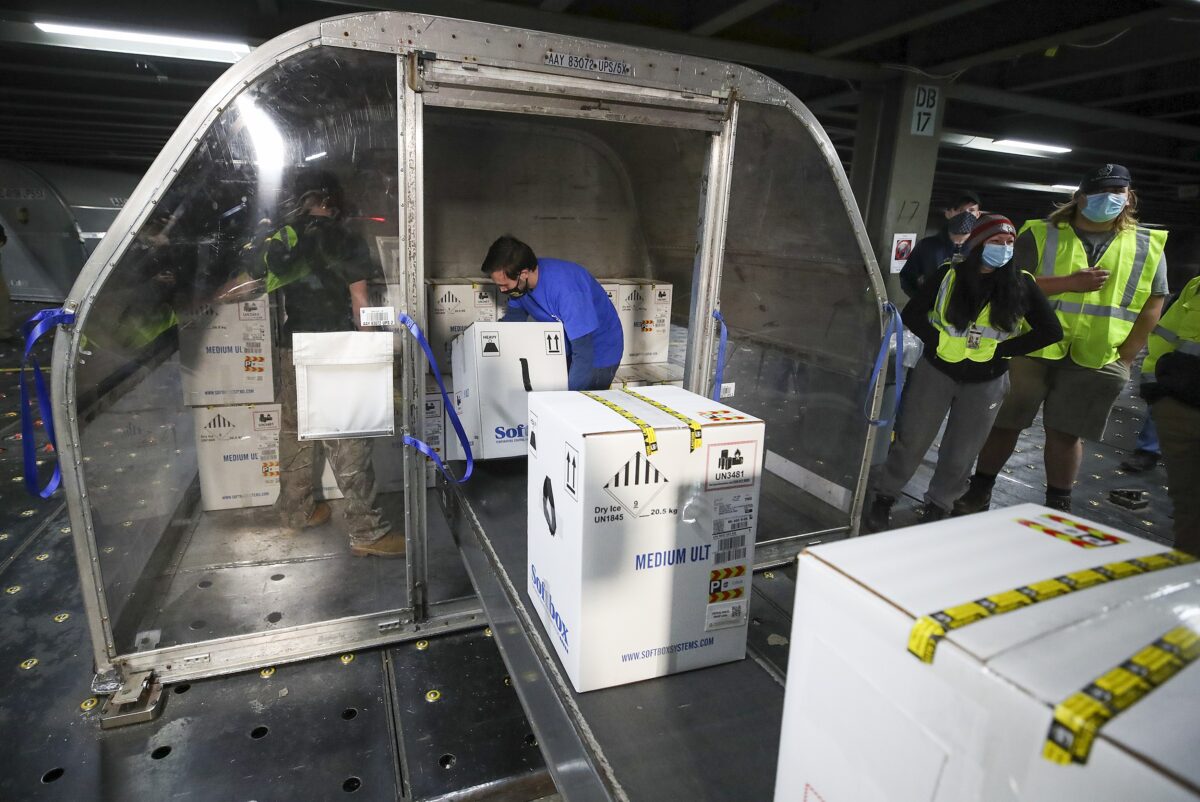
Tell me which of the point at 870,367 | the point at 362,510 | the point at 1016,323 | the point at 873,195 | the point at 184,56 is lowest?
the point at 362,510

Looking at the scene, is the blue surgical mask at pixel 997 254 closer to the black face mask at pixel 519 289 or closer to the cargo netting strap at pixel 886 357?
the cargo netting strap at pixel 886 357

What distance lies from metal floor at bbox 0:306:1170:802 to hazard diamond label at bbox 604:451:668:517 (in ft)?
1.46

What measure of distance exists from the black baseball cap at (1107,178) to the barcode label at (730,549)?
7.69ft

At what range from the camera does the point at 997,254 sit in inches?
99.3

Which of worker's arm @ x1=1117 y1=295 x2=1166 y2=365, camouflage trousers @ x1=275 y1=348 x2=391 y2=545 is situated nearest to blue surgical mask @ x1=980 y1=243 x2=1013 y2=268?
worker's arm @ x1=1117 y1=295 x2=1166 y2=365

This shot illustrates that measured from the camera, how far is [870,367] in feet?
8.86

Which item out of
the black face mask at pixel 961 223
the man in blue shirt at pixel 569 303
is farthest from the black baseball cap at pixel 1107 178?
the man in blue shirt at pixel 569 303

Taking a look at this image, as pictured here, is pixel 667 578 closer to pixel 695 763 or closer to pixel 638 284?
pixel 695 763

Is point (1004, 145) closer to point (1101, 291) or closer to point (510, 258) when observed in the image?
point (1101, 291)

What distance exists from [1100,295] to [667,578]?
8.62 ft

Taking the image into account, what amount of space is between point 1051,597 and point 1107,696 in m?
0.19

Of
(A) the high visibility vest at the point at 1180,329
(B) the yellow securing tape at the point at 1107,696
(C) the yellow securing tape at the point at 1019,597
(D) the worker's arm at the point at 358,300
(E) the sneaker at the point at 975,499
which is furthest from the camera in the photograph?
(E) the sneaker at the point at 975,499

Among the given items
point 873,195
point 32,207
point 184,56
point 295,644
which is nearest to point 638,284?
point 873,195

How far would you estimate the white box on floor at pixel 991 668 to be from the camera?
1.73ft
